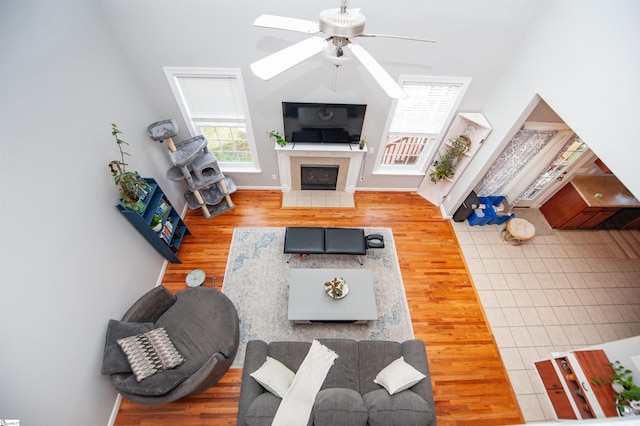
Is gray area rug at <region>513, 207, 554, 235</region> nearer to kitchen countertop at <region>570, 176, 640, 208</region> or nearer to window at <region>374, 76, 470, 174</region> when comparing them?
kitchen countertop at <region>570, 176, 640, 208</region>

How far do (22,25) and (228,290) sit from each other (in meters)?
3.49

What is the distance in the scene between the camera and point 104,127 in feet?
10.6

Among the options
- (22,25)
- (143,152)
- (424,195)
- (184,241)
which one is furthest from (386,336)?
(22,25)

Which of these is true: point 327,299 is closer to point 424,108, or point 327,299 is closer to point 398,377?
point 398,377

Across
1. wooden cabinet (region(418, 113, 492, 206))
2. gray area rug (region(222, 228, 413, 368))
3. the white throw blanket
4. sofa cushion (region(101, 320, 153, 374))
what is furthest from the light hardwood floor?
the white throw blanket

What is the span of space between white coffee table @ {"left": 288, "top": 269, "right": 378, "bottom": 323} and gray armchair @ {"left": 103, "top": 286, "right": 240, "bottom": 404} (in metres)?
0.86

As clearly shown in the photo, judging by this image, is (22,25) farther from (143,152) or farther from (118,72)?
(143,152)

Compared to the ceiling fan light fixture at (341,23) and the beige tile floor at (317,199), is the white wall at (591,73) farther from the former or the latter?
the beige tile floor at (317,199)

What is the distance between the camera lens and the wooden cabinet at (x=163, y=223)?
139 inches

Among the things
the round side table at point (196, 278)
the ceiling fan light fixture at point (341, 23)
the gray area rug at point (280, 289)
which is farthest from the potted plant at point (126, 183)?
the ceiling fan light fixture at point (341, 23)

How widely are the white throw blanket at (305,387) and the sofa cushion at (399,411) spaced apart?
0.53 m

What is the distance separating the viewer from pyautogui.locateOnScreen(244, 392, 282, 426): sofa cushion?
8.07 feet

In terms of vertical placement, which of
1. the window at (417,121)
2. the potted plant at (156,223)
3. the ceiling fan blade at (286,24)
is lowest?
the ceiling fan blade at (286,24)

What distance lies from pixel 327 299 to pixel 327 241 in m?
0.96
